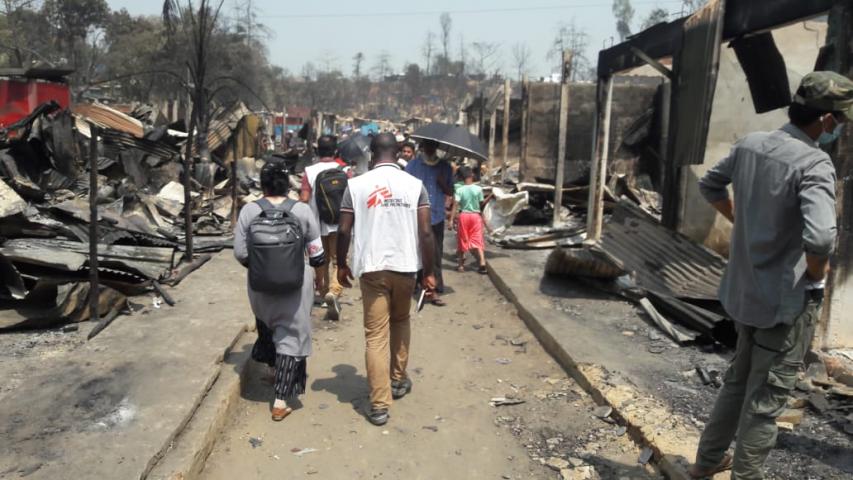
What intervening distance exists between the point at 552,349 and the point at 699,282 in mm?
1866

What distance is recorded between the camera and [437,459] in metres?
4.00

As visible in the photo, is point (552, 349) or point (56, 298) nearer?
point (56, 298)

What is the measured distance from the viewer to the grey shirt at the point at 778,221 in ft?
8.71

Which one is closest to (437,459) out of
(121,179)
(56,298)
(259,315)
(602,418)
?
(602,418)

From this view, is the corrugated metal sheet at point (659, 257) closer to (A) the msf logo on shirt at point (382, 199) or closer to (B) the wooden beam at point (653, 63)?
(B) the wooden beam at point (653, 63)

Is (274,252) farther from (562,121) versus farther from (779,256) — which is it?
(562,121)

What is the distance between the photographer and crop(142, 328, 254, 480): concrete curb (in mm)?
3375

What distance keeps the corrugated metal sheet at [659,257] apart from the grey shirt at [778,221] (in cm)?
344

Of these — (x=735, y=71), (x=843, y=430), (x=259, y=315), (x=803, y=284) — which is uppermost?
(x=735, y=71)

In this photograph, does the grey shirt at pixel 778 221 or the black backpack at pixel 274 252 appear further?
the black backpack at pixel 274 252

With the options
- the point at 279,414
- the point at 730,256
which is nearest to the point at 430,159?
the point at 279,414

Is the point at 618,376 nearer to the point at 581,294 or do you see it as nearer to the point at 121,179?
the point at 581,294

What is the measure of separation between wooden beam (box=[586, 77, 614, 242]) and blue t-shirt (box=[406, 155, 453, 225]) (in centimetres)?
336

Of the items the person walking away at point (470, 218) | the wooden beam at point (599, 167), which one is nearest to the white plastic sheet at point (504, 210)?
the wooden beam at point (599, 167)
